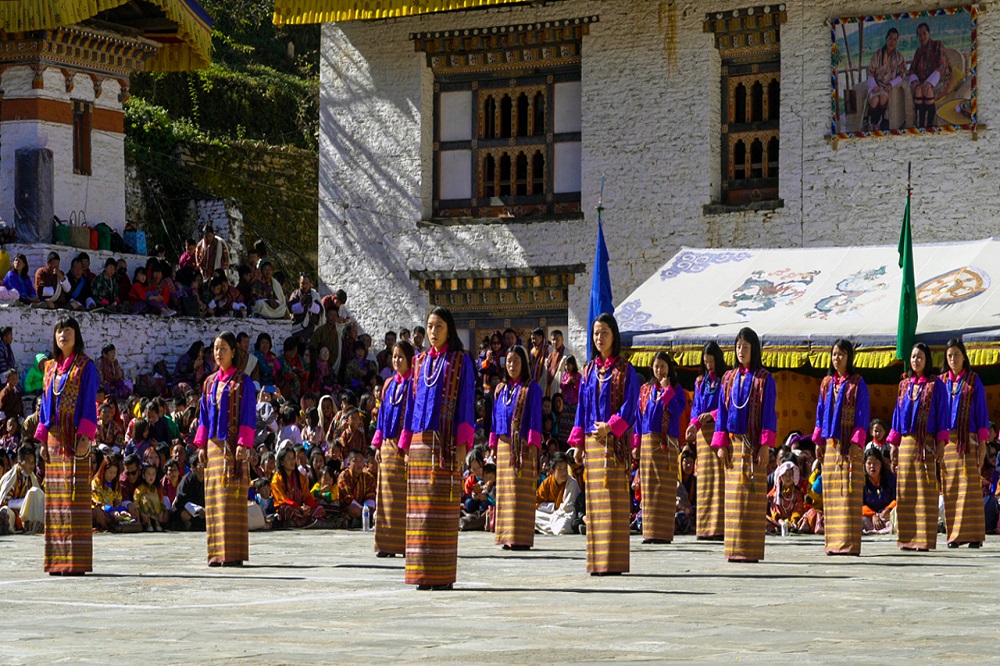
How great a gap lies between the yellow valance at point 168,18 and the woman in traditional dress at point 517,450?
9507mm

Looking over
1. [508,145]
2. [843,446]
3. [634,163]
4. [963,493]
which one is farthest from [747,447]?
[508,145]

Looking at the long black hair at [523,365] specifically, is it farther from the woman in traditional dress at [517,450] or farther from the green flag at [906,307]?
the green flag at [906,307]

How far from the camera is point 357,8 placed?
2267cm

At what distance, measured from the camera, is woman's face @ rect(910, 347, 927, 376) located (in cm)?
1344

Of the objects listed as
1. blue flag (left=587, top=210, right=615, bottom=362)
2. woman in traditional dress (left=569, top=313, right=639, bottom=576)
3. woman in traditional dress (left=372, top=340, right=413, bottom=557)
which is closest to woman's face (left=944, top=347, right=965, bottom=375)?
woman in traditional dress (left=569, top=313, right=639, bottom=576)

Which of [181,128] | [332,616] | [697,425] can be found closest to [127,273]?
[181,128]

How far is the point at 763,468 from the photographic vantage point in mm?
→ 11914

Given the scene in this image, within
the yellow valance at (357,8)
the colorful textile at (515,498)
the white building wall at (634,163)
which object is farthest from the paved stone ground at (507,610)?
the yellow valance at (357,8)

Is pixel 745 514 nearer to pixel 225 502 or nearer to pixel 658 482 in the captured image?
pixel 658 482

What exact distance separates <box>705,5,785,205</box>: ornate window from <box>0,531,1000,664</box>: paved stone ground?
9.30 m

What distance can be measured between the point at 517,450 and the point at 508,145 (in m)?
9.96

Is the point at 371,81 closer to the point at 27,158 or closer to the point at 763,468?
the point at 27,158

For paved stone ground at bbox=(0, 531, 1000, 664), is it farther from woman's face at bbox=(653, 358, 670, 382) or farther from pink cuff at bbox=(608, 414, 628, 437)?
woman's face at bbox=(653, 358, 670, 382)

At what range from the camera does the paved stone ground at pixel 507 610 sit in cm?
663
